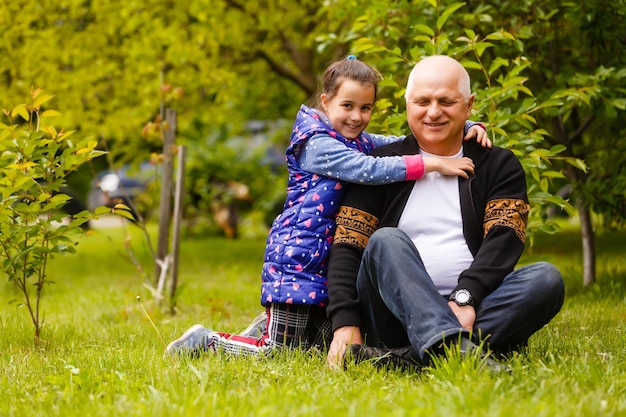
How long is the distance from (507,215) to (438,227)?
10.9 inches

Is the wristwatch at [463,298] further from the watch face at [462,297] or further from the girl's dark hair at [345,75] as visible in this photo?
the girl's dark hair at [345,75]

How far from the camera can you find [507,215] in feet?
10.5

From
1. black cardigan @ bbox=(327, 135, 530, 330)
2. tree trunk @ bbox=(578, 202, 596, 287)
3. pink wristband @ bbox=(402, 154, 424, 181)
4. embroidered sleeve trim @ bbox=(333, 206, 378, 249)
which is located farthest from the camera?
tree trunk @ bbox=(578, 202, 596, 287)

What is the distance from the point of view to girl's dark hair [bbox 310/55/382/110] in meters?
3.56

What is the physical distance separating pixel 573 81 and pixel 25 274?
10.5ft

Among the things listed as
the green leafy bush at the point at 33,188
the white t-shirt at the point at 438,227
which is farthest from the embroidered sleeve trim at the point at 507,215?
the green leafy bush at the point at 33,188

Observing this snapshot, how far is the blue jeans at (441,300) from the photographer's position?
2.95 metres

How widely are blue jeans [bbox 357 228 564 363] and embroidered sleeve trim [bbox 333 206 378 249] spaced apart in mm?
192

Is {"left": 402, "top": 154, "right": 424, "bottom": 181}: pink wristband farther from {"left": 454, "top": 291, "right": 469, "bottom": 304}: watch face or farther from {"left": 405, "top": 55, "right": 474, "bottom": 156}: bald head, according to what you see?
{"left": 454, "top": 291, "right": 469, "bottom": 304}: watch face

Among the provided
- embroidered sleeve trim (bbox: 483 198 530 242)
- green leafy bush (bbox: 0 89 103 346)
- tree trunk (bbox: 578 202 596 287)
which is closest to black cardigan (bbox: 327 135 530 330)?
embroidered sleeve trim (bbox: 483 198 530 242)

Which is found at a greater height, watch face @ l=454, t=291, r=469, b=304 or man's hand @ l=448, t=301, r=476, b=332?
watch face @ l=454, t=291, r=469, b=304

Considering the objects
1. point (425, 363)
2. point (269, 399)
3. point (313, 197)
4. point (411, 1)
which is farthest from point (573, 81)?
point (269, 399)

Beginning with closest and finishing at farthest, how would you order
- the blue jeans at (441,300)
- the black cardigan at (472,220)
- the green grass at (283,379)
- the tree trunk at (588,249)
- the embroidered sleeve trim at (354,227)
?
the green grass at (283,379) → the blue jeans at (441,300) → the black cardigan at (472,220) → the embroidered sleeve trim at (354,227) → the tree trunk at (588,249)

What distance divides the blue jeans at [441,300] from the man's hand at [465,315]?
0.13 ft
